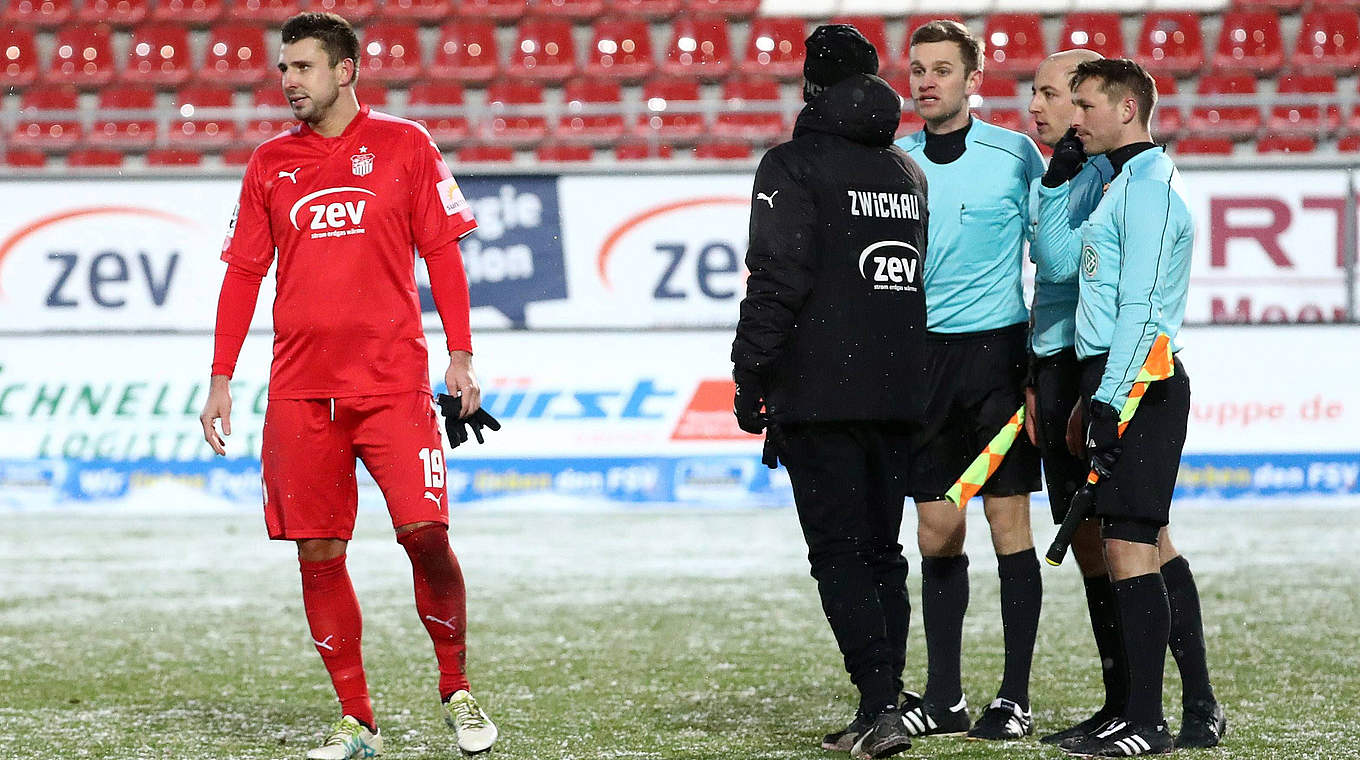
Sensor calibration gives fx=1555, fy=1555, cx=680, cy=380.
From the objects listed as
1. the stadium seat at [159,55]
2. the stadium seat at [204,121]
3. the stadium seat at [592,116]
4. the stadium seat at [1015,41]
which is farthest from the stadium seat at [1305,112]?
the stadium seat at [159,55]

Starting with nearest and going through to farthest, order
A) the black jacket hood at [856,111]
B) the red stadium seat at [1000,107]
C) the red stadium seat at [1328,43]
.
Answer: the black jacket hood at [856,111]
the red stadium seat at [1000,107]
the red stadium seat at [1328,43]

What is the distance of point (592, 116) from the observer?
14.1 metres

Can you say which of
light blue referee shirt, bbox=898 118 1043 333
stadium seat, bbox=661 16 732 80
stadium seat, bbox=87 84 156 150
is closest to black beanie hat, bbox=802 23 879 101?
light blue referee shirt, bbox=898 118 1043 333

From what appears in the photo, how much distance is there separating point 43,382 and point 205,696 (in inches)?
245

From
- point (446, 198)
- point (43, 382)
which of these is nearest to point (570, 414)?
point (43, 382)

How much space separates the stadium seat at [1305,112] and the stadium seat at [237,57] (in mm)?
9024

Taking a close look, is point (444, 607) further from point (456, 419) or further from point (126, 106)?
point (126, 106)

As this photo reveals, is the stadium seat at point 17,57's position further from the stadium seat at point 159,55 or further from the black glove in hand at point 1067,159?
the black glove in hand at point 1067,159

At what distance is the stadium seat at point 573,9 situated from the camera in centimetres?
1498

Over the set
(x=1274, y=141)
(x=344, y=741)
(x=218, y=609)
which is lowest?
(x=218, y=609)

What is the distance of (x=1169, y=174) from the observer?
11.8 feet

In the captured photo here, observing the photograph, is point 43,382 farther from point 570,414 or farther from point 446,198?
point 446,198

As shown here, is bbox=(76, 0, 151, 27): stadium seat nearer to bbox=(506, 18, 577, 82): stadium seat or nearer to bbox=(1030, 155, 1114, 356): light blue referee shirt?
bbox=(506, 18, 577, 82): stadium seat

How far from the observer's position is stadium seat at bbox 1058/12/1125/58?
48.8 feet
